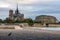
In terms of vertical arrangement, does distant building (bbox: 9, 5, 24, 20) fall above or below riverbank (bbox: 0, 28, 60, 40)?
below

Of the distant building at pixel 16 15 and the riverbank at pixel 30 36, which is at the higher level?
the riverbank at pixel 30 36

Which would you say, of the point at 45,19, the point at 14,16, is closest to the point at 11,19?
the point at 14,16

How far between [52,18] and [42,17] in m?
6.01

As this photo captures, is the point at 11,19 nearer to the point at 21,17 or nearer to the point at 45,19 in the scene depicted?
the point at 21,17

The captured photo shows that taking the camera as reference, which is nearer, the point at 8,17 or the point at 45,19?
the point at 8,17

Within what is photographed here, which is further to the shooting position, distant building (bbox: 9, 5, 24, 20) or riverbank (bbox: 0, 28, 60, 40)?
distant building (bbox: 9, 5, 24, 20)

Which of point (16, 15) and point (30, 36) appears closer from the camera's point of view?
point (30, 36)

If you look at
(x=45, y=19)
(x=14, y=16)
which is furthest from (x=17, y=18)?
(x=45, y=19)

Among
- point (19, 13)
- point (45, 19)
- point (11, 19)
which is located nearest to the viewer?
point (11, 19)

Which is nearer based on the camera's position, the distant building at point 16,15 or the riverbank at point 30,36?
the riverbank at point 30,36

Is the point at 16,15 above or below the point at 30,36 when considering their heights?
below

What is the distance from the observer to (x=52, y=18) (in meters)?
141

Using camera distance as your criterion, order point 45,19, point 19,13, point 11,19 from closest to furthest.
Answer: point 11,19 < point 19,13 < point 45,19

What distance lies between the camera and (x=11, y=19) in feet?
389
